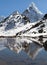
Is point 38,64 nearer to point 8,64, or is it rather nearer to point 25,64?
point 25,64

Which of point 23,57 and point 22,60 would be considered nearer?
point 22,60

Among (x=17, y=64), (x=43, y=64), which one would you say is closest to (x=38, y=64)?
(x=43, y=64)

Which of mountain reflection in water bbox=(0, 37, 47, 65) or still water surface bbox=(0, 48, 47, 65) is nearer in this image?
still water surface bbox=(0, 48, 47, 65)

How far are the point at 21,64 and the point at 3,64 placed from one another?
286 centimetres

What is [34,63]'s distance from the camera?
37.9 m

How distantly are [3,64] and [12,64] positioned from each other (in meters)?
1.44

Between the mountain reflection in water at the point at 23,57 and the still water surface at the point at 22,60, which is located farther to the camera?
the mountain reflection in water at the point at 23,57

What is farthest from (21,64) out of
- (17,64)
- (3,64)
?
(3,64)

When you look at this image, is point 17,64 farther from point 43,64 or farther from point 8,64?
point 43,64

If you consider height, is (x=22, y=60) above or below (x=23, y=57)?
below

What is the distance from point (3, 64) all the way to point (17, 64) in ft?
7.28

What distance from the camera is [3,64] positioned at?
120ft

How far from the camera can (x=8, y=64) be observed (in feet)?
119

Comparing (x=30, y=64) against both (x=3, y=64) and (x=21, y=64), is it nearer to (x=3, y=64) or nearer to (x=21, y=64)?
(x=21, y=64)
